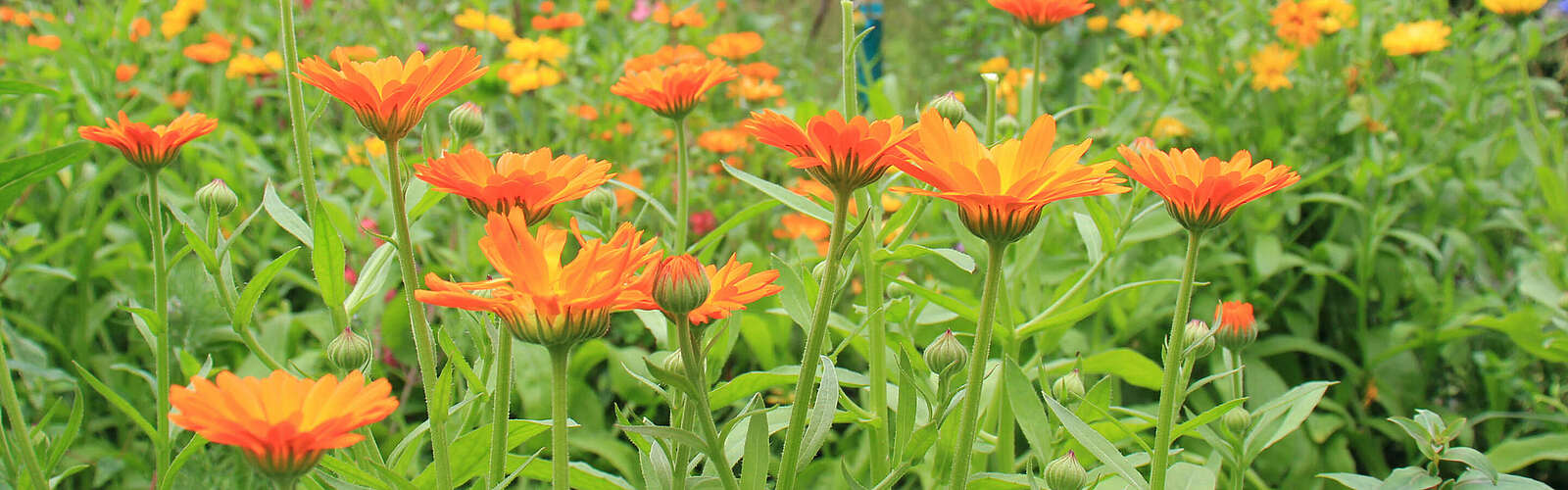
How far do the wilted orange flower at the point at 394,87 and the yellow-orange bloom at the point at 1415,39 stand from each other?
70.7 inches

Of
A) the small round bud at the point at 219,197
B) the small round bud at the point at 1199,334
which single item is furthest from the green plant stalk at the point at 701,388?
the small round bud at the point at 219,197

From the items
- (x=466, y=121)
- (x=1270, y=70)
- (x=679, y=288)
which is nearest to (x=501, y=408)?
(x=679, y=288)

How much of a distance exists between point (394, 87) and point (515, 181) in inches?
3.6

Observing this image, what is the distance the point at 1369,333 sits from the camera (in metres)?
1.71

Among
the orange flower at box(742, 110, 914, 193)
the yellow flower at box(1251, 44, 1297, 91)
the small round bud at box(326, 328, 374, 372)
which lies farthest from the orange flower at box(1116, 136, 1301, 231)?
the yellow flower at box(1251, 44, 1297, 91)

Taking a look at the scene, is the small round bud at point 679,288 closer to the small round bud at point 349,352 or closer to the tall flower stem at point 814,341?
the tall flower stem at point 814,341

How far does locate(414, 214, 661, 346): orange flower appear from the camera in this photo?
1.70ft

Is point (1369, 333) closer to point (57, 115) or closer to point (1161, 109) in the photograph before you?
point (1161, 109)

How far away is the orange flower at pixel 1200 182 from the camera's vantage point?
600mm

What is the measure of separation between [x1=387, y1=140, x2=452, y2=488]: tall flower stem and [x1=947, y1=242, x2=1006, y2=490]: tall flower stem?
0.32m

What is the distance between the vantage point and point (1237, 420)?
0.83 m

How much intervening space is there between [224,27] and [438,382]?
2271 mm

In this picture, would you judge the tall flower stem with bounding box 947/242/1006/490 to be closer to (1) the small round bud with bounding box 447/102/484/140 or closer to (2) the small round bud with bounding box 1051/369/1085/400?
(2) the small round bud with bounding box 1051/369/1085/400

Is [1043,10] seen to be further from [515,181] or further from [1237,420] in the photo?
[515,181]
